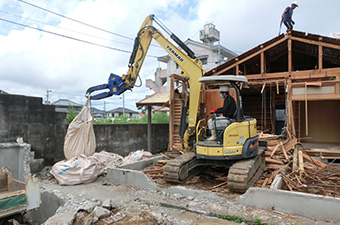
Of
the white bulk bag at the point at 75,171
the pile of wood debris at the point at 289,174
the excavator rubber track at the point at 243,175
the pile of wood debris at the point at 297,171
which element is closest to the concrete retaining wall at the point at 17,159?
the white bulk bag at the point at 75,171

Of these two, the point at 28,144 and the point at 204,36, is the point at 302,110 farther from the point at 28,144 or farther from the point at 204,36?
the point at 204,36

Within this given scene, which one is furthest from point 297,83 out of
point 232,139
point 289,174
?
point 232,139

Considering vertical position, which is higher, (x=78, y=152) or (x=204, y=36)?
(x=204, y=36)

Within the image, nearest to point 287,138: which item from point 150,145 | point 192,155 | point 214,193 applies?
point 192,155

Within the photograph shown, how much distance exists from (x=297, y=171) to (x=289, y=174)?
263mm

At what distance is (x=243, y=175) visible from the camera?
5.54 m

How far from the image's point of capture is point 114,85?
926cm

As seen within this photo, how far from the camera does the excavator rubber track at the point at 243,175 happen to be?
5.50m

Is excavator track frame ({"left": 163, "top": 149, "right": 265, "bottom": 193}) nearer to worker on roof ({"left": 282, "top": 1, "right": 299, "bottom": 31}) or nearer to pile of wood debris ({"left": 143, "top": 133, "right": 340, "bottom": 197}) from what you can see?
pile of wood debris ({"left": 143, "top": 133, "right": 340, "bottom": 197})

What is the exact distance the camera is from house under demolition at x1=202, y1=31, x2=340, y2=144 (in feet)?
30.3

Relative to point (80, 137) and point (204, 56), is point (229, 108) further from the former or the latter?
point (204, 56)

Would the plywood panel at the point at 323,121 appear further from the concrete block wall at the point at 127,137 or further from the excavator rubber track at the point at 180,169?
the excavator rubber track at the point at 180,169

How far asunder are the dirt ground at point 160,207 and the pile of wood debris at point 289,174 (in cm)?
19

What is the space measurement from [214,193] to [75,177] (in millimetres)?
4137
